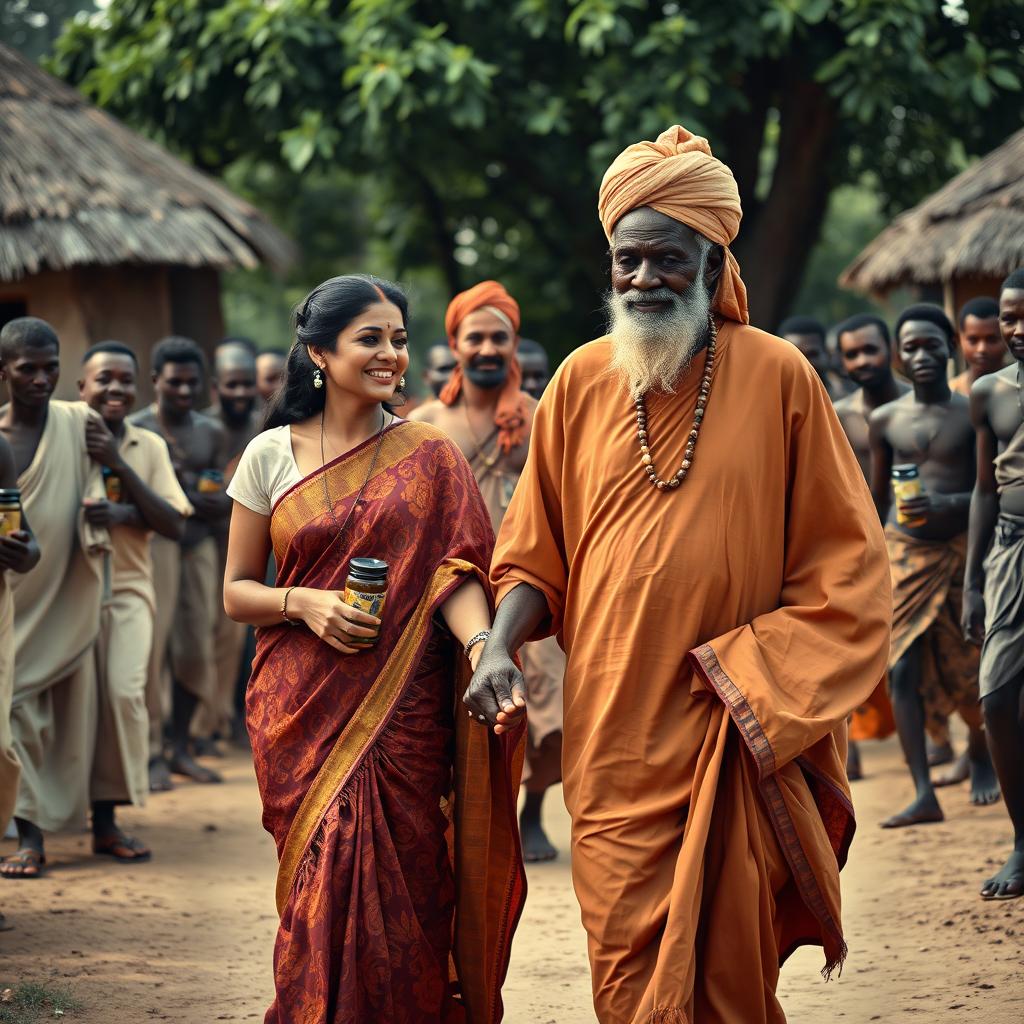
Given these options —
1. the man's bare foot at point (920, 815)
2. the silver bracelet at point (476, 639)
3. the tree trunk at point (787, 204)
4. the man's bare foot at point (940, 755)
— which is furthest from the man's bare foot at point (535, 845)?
the tree trunk at point (787, 204)

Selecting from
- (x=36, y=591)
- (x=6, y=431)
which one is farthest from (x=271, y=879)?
(x=6, y=431)

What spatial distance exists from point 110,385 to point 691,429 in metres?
4.50

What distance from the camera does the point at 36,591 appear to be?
7.20m

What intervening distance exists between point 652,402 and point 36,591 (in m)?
3.96

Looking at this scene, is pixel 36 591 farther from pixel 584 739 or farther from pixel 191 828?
pixel 584 739

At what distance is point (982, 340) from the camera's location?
8.48 m

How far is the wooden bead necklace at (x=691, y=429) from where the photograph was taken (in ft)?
13.4

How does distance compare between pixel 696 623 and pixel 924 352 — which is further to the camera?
pixel 924 352

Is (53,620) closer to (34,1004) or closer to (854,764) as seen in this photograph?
(34,1004)

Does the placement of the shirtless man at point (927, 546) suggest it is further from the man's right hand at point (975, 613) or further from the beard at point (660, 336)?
the beard at point (660, 336)

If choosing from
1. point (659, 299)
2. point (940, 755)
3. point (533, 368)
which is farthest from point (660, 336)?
point (940, 755)

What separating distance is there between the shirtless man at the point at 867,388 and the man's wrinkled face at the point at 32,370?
13.4 feet

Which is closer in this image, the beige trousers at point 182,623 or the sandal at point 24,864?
the sandal at point 24,864

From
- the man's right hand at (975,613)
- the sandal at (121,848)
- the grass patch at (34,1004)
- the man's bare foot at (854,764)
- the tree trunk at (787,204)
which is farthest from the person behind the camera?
the tree trunk at (787,204)
